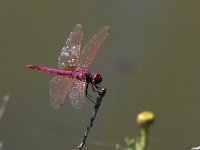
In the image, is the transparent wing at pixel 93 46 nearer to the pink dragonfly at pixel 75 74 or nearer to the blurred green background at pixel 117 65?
the pink dragonfly at pixel 75 74

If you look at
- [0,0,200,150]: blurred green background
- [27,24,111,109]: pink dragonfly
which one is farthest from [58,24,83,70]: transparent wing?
[0,0,200,150]: blurred green background

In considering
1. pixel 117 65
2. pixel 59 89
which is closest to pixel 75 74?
pixel 59 89

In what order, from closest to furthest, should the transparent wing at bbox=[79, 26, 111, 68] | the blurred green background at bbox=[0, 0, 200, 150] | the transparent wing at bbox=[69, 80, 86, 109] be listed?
1. the transparent wing at bbox=[69, 80, 86, 109]
2. the transparent wing at bbox=[79, 26, 111, 68]
3. the blurred green background at bbox=[0, 0, 200, 150]

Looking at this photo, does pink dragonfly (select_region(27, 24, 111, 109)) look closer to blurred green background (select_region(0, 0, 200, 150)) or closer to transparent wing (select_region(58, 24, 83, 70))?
A: transparent wing (select_region(58, 24, 83, 70))

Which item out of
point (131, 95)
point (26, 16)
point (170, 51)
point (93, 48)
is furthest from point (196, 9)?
point (93, 48)

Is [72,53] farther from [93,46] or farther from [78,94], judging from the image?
[78,94]

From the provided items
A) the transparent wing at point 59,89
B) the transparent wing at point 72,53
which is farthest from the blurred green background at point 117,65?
the transparent wing at point 59,89
